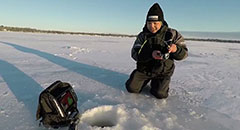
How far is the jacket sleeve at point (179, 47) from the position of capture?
260 centimetres

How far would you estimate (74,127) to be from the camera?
1.67 metres

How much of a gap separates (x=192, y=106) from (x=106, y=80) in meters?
1.57

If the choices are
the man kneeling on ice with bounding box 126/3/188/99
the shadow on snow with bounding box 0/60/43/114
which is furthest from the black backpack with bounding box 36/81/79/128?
the man kneeling on ice with bounding box 126/3/188/99

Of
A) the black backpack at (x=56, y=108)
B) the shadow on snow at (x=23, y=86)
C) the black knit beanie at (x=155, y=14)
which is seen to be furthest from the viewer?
the black knit beanie at (x=155, y=14)

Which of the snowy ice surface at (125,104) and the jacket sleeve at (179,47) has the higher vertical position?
the jacket sleeve at (179,47)

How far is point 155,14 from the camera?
8.53ft

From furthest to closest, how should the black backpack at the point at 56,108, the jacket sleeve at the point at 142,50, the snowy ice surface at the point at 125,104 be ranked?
1. the jacket sleeve at the point at 142,50
2. the snowy ice surface at the point at 125,104
3. the black backpack at the point at 56,108

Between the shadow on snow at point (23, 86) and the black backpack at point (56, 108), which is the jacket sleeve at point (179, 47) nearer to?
the black backpack at point (56, 108)

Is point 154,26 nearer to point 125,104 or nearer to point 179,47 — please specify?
point 179,47

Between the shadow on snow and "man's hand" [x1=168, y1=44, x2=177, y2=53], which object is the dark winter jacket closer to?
"man's hand" [x1=168, y1=44, x2=177, y2=53]

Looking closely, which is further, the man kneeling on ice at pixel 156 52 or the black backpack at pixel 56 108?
the man kneeling on ice at pixel 156 52

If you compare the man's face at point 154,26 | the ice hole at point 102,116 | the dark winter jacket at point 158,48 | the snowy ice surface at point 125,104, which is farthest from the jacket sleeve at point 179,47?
the ice hole at point 102,116

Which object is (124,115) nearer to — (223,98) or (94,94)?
(94,94)

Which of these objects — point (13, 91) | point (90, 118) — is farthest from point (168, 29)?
point (13, 91)
